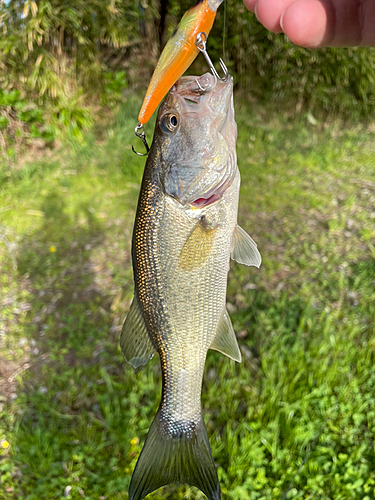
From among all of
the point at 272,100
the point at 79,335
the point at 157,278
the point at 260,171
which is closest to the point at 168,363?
the point at 157,278

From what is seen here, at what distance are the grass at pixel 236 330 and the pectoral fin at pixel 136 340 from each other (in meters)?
1.31

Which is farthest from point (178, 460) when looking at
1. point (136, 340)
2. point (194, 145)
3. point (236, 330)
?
point (236, 330)

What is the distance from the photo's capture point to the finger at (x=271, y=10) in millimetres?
1693

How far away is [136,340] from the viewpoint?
5.01 ft

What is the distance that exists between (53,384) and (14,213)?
2388 mm

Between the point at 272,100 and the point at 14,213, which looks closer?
the point at 14,213

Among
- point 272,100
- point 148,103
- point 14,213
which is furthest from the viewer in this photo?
point 272,100

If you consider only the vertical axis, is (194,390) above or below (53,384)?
above

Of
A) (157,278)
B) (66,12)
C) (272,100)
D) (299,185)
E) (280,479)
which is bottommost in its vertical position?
(280,479)

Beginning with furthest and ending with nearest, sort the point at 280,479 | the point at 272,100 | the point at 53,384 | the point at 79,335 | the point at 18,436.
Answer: the point at 272,100
the point at 79,335
the point at 53,384
the point at 18,436
the point at 280,479

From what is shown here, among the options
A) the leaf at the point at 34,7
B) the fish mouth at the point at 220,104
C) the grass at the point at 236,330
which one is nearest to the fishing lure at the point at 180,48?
the fish mouth at the point at 220,104

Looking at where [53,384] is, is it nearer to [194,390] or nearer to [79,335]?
[79,335]

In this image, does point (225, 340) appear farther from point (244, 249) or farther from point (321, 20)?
point (321, 20)

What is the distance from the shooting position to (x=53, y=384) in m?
3.09
